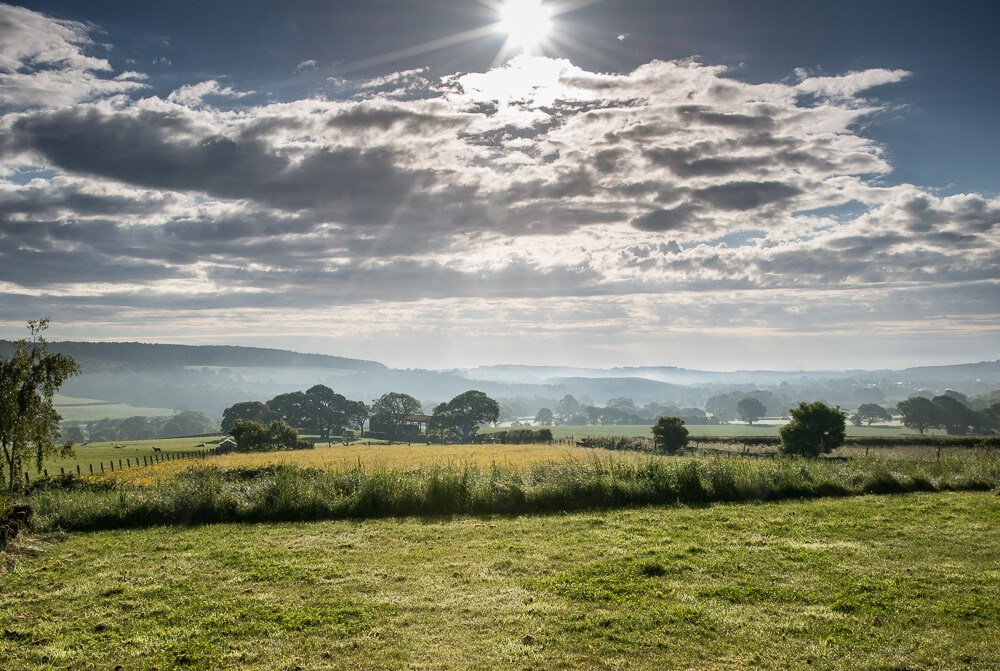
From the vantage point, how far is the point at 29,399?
24.0 m

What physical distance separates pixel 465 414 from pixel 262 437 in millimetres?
46012

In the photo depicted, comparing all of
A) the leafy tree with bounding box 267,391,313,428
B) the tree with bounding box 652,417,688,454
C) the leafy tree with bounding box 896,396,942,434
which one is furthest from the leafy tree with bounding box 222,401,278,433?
the leafy tree with bounding box 896,396,942,434

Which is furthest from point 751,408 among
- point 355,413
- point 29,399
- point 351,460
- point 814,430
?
point 29,399

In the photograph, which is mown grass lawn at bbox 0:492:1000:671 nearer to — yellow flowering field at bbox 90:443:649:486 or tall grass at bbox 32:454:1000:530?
tall grass at bbox 32:454:1000:530

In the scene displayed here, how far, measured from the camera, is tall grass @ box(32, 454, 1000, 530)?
16.0 m

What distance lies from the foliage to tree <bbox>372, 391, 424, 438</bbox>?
43.3 metres

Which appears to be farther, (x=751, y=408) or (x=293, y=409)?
(x=751, y=408)

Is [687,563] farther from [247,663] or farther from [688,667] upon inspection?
[247,663]

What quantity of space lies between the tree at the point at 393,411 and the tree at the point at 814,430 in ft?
266

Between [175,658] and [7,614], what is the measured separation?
350cm

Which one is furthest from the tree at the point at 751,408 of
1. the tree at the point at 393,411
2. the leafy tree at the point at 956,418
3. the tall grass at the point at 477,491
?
the tall grass at the point at 477,491

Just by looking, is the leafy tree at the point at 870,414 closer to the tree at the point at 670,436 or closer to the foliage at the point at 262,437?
the tree at the point at 670,436

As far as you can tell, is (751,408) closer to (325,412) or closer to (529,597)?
(325,412)

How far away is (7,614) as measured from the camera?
8.51 metres
